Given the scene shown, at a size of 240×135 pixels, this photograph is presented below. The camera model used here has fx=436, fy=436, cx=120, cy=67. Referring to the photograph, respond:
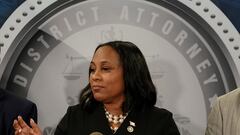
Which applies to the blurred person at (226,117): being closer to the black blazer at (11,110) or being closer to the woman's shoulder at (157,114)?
the woman's shoulder at (157,114)

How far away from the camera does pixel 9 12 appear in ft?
4.85

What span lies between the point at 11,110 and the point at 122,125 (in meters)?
0.37

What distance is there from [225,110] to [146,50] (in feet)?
1.27

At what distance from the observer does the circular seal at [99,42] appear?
1.48 metres

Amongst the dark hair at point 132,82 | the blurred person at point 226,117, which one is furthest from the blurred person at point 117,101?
the blurred person at point 226,117

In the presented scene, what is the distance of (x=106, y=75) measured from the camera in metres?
1.22

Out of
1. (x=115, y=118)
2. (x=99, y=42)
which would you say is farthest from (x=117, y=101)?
(x=99, y=42)

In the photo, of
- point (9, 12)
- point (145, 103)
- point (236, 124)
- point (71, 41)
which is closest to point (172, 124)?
point (145, 103)

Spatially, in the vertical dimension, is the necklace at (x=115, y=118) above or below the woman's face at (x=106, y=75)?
below

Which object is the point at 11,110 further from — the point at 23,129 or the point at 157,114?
the point at 157,114

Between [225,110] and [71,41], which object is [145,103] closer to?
[225,110]

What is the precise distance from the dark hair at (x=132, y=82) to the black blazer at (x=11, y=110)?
19cm

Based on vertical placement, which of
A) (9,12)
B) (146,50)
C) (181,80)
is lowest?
(181,80)

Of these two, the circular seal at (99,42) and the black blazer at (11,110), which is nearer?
the black blazer at (11,110)
